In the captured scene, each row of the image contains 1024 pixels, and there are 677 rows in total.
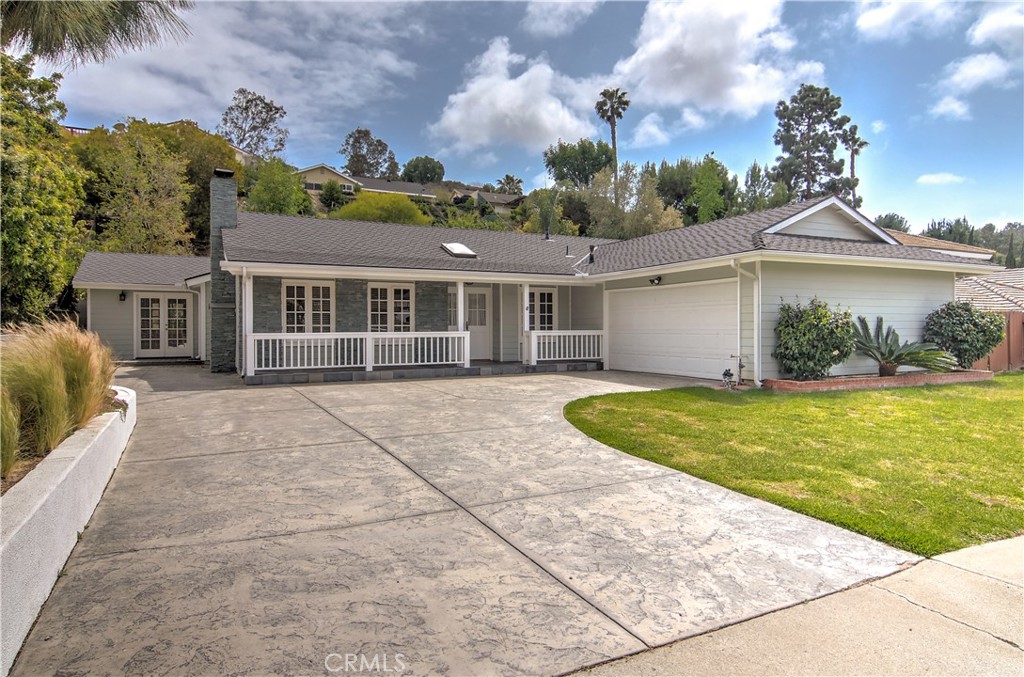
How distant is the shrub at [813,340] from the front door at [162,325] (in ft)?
57.1

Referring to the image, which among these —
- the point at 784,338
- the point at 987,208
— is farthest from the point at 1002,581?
the point at 987,208

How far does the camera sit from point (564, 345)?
48.0ft

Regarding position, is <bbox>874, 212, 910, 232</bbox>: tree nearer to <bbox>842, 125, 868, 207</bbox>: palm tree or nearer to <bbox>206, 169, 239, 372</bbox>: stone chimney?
<bbox>842, 125, 868, 207</bbox>: palm tree

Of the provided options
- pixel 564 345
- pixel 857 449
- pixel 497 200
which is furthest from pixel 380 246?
pixel 497 200

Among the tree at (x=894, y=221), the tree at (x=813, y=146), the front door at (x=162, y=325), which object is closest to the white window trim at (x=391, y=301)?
the front door at (x=162, y=325)

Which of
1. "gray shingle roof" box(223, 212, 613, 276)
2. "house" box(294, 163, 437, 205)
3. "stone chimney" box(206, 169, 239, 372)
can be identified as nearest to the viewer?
"gray shingle roof" box(223, 212, 613, 276)

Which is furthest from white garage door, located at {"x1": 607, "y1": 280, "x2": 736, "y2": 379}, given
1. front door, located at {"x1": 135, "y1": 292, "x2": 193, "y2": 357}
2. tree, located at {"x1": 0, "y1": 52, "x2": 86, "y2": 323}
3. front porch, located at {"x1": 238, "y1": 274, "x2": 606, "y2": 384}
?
front door, located at {"x1": 135, "y1": 292, "x2": 193, "y2": 357}

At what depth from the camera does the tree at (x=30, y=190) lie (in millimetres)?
10805

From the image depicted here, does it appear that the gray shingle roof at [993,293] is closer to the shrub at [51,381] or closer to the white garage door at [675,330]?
the white garage door at [675,330]

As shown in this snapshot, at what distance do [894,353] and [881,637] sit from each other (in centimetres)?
1087

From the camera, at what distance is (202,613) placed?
256 centimetres

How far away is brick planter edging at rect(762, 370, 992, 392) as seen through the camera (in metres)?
9.98

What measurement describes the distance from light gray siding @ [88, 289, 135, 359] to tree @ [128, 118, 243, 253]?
1563cm

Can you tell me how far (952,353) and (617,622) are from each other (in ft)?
44.0
